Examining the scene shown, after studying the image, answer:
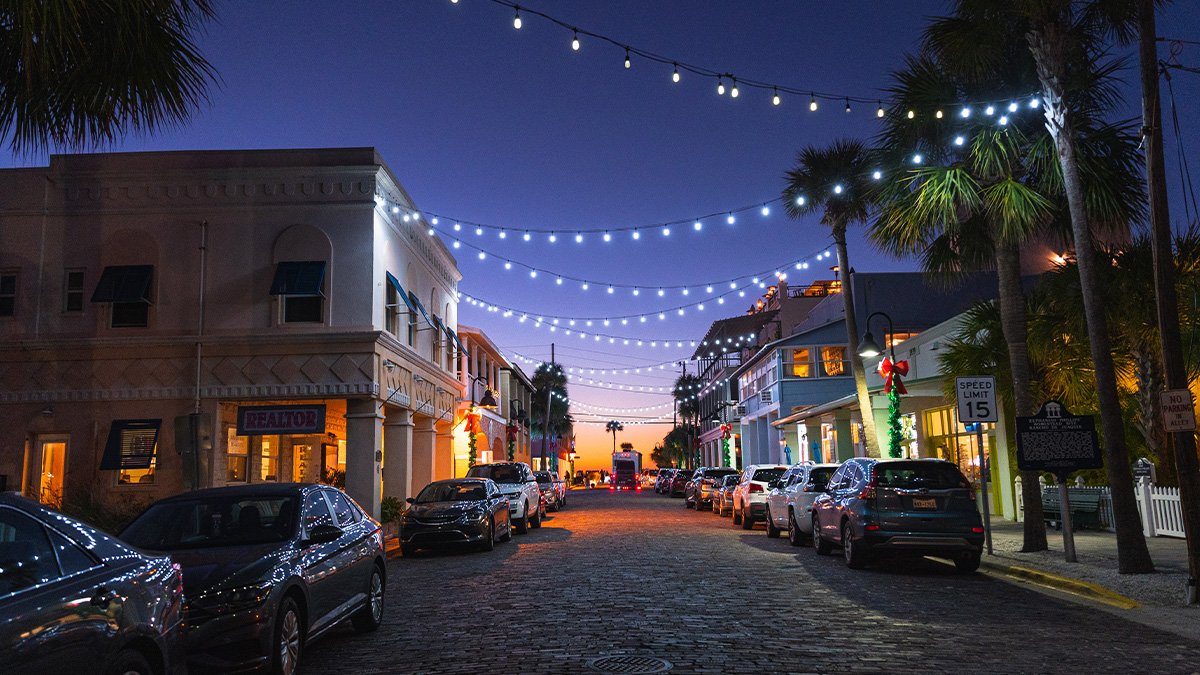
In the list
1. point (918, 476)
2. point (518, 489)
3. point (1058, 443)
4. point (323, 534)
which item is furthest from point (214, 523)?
point (518, 489)

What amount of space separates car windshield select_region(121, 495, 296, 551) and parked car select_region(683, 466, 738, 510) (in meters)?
25.5

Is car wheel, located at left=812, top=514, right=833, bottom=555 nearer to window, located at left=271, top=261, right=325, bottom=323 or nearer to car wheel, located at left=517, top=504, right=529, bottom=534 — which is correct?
car wheel, located at left=517, top=504, right=529, bottom=534

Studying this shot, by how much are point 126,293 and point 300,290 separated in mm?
4471

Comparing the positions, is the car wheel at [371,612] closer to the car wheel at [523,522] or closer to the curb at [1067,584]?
the curb at [1067,584]

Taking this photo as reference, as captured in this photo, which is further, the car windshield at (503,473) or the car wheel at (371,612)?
the car windshield at (503,473)

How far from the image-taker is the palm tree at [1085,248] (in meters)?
12.2

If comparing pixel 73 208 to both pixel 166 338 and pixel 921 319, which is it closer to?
pixel 166 338

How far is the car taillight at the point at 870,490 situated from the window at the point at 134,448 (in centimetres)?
1767

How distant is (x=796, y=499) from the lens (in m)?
18.5

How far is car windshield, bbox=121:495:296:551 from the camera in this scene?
7.56 m

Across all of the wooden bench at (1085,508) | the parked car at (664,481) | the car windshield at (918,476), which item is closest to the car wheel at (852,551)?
the car windshield at (918,476)

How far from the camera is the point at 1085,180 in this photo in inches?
571

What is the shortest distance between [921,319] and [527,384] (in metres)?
32.9

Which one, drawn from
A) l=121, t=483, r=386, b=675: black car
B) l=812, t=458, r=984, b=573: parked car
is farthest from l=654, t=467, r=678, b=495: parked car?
l=121, t=483, r=386, b=675: black car
